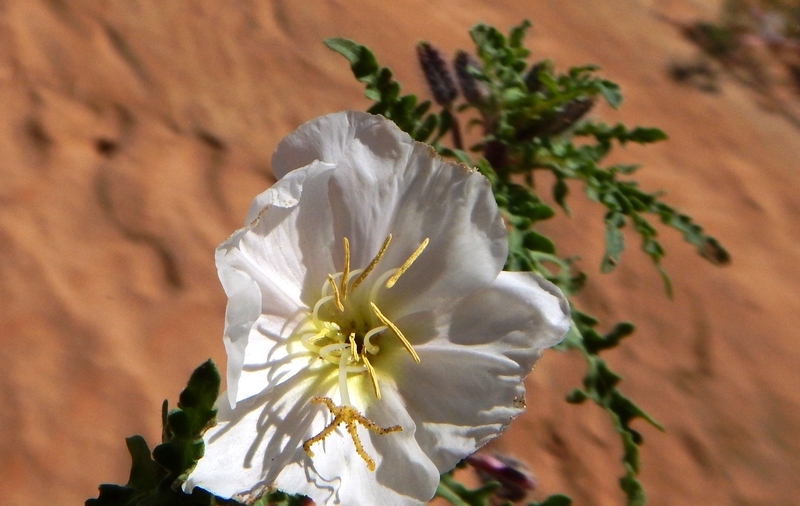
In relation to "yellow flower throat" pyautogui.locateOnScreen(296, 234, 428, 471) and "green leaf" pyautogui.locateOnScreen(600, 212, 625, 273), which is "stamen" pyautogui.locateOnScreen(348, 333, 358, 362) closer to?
"yellow flower throat" pyautogui.locateOnScreen(296, 234, 428, 471)

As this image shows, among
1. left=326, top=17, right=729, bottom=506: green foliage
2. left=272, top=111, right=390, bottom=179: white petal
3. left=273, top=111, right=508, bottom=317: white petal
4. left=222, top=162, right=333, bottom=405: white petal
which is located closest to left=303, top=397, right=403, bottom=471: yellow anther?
left=222, top=162, right=333, bottom=405: white petal

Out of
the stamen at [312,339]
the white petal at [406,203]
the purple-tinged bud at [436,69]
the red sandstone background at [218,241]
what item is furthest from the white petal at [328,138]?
the red sandstone background at [218,241]

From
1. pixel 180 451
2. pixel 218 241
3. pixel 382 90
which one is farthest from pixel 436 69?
pixel 218 241

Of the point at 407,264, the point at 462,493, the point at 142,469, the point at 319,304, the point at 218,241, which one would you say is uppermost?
the point at 407,264

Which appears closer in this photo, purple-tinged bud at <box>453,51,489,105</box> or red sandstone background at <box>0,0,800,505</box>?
purple-tinged bud at <box>453,51,489,105</box>

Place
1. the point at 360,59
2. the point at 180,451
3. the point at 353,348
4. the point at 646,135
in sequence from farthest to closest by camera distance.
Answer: the point at 646,135 < the point at 360,59 < the point at 353,348 < the point at 180,451

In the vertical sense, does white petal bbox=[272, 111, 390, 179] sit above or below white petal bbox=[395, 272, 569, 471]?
above

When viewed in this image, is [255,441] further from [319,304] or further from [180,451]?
[319,304]
